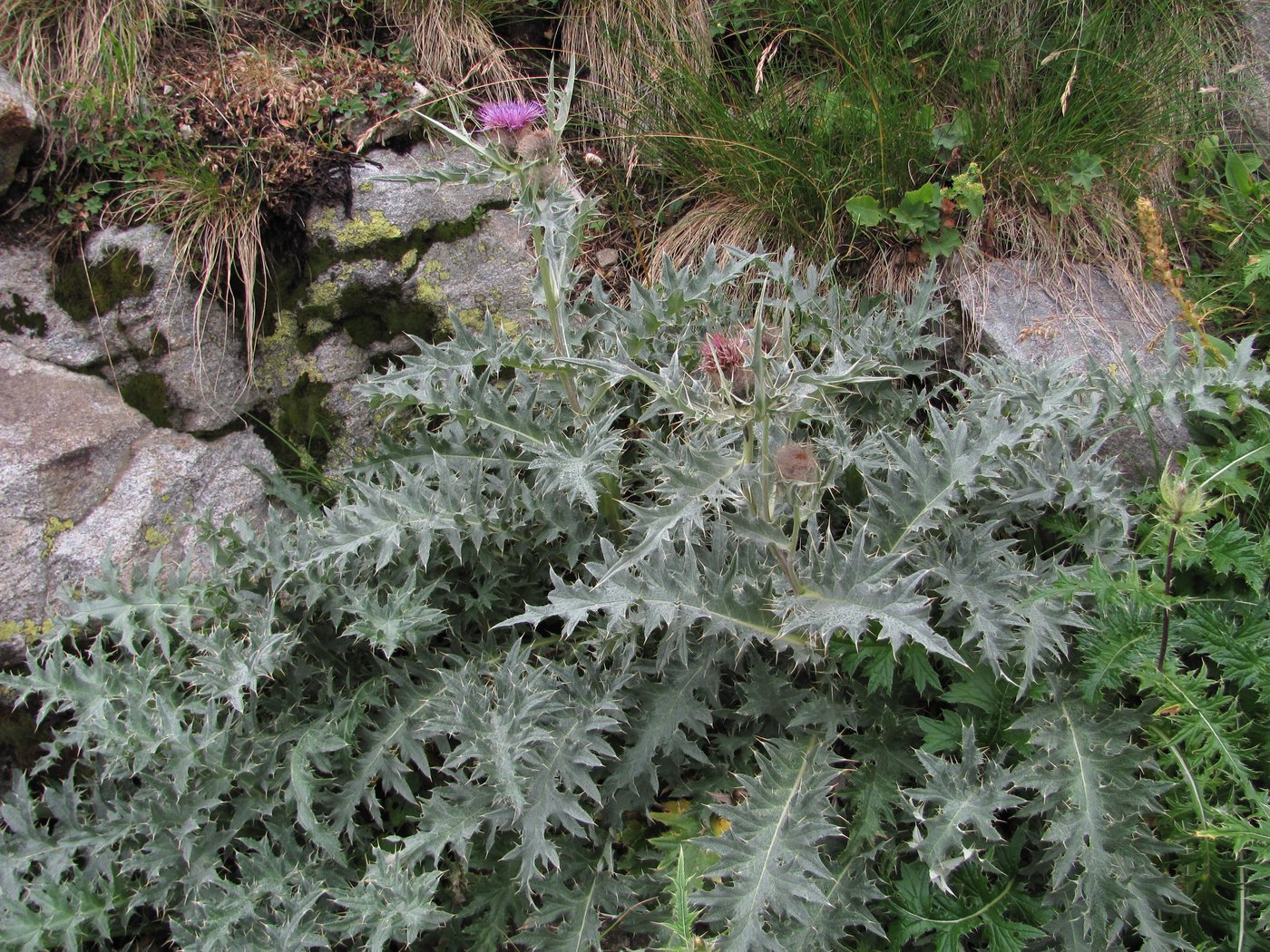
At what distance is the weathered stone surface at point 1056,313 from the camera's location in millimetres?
3021

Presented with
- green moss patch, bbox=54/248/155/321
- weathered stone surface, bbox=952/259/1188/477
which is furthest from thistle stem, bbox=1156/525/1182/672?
green moss patch, bbox=54/248/155/321

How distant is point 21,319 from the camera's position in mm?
3291

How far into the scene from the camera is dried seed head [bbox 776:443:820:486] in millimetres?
1721

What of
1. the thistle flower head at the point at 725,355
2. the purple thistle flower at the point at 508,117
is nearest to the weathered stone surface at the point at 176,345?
the purple thistle flower at the point at 508,117

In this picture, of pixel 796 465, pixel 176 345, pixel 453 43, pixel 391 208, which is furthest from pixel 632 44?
pixel 796 465

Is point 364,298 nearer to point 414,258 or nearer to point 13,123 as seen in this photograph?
point 414,258

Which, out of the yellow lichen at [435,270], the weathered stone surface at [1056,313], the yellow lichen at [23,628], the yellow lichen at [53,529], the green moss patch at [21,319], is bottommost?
the yellow lichen at [23,628]

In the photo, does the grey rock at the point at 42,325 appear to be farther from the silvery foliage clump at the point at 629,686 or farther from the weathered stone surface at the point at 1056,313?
the weathered stone surface at the point at 1056,313

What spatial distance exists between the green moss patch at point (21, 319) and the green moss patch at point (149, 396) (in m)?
0.39

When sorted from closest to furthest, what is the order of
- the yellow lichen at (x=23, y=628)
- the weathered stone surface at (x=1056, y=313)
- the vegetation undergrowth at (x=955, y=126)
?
the yellow lichen at (x=23, y=628)
the weathered stone surface at (x=1056, y=313)
the vegetation undergrowth at (x=955, y=126)

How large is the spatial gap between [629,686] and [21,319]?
2811mm

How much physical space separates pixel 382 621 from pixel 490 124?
4.48 ft

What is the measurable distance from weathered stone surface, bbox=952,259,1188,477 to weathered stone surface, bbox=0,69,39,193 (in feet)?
12.0

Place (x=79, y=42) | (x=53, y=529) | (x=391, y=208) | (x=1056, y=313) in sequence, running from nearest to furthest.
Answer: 1. (x=53, y=529)
2. (x=1056, y=313)
3. (x=391, y=208)
4. (x=79, y=42)
